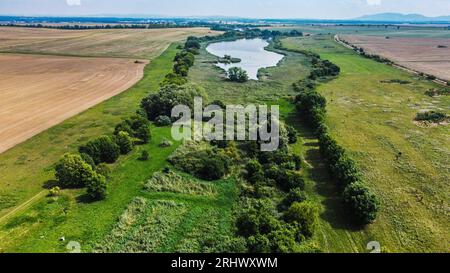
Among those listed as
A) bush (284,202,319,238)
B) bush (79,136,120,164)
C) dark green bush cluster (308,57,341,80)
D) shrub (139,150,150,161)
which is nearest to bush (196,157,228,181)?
shrub (139,150,150,161)

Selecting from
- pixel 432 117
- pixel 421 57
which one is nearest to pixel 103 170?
pixel 432 117

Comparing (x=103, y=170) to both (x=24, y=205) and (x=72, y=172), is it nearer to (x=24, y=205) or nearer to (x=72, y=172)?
(x=72, y=172)

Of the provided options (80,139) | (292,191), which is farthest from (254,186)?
(80,139)

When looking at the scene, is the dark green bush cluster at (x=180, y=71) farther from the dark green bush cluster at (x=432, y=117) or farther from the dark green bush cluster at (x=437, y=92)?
the dark green bush cluster at (x=437, y=92)

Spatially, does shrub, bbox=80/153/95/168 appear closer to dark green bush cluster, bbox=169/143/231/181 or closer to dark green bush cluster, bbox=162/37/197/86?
dark green bush cluster, bbox=169/143/231/181

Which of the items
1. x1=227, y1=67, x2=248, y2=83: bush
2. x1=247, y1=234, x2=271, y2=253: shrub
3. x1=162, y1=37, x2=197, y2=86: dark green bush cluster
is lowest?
x1=247, y1=234, x2=271, y2=253: shrub

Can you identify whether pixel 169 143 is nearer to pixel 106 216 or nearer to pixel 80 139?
pixel 80 139
